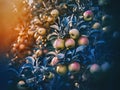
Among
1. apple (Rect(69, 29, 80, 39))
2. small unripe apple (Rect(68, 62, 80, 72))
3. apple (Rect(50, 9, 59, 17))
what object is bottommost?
small unripe apple (Rect(68, 62, 80, 72))

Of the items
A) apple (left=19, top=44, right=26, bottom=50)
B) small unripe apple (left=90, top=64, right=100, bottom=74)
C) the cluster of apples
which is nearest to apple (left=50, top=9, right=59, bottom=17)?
the cluster of apples

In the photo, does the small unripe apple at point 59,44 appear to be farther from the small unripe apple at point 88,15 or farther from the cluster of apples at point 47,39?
the small unripe apple at point 88,15

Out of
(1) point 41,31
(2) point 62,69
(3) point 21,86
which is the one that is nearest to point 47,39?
(1) point 41,31

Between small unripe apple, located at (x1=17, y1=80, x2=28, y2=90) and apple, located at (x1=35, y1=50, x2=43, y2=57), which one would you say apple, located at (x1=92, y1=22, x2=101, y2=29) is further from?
small unripe apple, located at (x1=17, y1=80, x2=28, y2=90)

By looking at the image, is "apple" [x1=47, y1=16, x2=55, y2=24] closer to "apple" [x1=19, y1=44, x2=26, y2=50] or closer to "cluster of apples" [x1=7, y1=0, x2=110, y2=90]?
"cluster of apples" [x1=7, y1=0, x2=110, y2=90]

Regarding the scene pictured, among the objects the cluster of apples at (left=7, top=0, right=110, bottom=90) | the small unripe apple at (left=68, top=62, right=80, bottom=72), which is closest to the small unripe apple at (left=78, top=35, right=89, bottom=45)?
the cluster of apples at (left=7, top=0, right=110, bottom=90)

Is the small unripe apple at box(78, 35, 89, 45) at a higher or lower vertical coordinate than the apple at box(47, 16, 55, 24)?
lower

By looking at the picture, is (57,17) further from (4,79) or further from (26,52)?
(4,79)

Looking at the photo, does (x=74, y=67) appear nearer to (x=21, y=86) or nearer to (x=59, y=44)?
(x=59, y=44)

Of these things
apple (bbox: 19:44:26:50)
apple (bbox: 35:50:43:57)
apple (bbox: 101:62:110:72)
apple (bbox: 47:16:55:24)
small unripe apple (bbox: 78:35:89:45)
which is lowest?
apple (bbox: 101:62:110:72)

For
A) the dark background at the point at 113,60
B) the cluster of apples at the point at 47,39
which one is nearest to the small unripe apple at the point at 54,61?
the cluster of apples at the point at 47,39

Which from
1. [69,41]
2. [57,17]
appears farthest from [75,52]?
[57,17]
